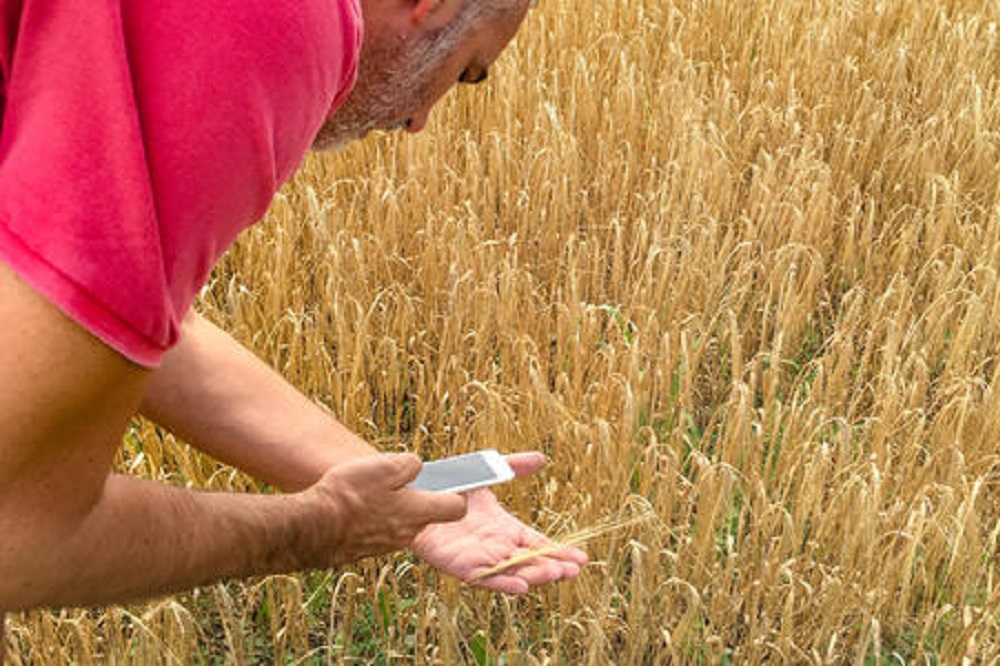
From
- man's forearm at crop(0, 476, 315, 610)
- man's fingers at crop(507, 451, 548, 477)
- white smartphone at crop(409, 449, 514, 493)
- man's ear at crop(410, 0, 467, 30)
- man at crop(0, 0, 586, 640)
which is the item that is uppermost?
man's ear at crop(410, 0, 467, 30)

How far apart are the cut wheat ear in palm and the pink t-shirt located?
2.45 feet

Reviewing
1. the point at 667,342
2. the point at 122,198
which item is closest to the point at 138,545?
the point at 122,198

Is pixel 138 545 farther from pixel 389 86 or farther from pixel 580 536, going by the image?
pixel 580 536

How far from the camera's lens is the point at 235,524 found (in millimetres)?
1272

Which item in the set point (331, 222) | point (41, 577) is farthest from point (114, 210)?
point (331, 222)

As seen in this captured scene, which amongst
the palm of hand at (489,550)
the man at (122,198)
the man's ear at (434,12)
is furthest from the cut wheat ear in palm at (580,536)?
the man's ear at (434,12)

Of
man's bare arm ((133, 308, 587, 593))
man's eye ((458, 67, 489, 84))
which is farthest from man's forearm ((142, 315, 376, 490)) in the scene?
man's eye ((458, 67, 489, 84))

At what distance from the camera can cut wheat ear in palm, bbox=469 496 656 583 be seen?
1674 millimetres

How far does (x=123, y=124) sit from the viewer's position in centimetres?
97

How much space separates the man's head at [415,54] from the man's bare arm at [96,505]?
12.9 inches

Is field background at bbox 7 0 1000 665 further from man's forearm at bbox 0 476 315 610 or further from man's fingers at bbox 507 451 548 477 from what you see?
man's forearm at bbox 0 476 315 610

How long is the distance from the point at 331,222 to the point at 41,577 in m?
1.65

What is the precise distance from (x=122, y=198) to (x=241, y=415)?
0.69 m

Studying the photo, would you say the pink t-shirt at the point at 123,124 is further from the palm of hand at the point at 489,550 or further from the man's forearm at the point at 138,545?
the palm of hand at the point at 489,550
